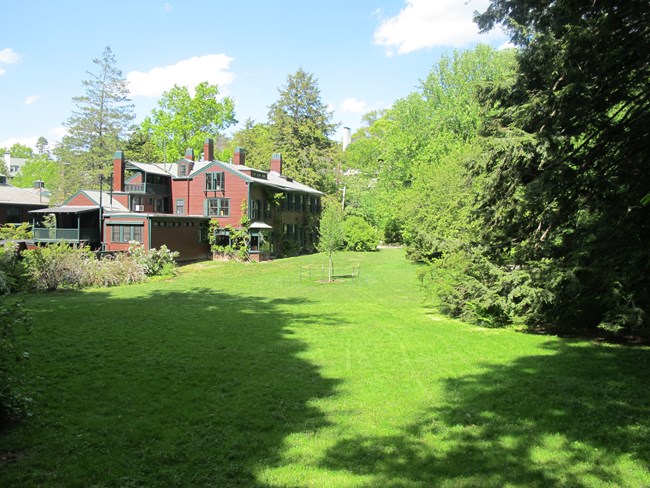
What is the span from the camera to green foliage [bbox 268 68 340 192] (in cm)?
5839

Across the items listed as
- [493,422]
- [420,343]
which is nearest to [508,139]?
[420,343]

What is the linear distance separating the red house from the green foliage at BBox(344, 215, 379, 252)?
7025mm

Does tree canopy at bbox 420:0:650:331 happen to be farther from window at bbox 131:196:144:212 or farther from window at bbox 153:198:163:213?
window at bbox 153:198:163:213

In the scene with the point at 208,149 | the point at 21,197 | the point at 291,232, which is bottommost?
the point at 291,232

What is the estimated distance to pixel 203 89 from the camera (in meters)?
63.8

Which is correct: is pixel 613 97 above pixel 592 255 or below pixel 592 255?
above

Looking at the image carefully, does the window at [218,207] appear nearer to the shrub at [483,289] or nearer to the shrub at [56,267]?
the shrub at [56,267]

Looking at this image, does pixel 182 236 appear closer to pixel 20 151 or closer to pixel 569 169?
pixel 569 169

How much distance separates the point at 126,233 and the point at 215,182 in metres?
8.58

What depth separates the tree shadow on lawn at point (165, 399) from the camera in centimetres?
525

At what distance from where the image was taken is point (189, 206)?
136 ft

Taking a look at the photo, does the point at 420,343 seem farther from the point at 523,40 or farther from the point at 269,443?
the point at 523,40

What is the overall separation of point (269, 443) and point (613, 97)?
367 inches

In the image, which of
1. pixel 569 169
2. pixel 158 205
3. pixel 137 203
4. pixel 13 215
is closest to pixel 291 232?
pixel 158 205
